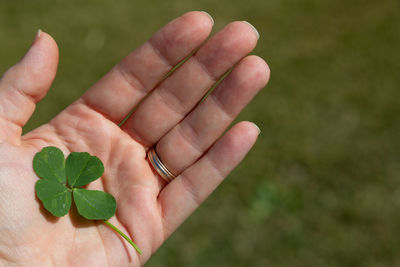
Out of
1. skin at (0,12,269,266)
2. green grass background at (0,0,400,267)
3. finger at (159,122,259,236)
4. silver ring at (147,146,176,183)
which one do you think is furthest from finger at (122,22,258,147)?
green grass background at (0,0,400,267)

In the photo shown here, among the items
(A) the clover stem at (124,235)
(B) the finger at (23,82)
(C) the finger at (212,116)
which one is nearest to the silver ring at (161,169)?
(C) the finger at (212,116)

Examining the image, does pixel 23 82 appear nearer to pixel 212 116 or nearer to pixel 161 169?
pixel 161 169

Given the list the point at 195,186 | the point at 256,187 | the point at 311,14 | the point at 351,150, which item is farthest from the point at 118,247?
the point at 311,14

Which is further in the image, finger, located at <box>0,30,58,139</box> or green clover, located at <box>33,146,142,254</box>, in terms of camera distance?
finger, located at <box>0,30,58,139</box>

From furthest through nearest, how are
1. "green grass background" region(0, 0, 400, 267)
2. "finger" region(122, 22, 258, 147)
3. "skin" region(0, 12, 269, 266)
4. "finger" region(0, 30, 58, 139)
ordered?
1. "green grass background" region(0, 0, 400, 267)
2. "finger" region(122, 22, 258, 147)
3. "finger" region(0, 30, 58, 139)
4. "skin" region(0, 12, 269, 266)

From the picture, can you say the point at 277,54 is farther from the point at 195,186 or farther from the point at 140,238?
the point at 140,238

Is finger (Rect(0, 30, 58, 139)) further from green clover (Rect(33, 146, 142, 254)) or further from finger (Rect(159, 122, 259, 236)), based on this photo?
finger (Rect(159, 122, 259, 236))
